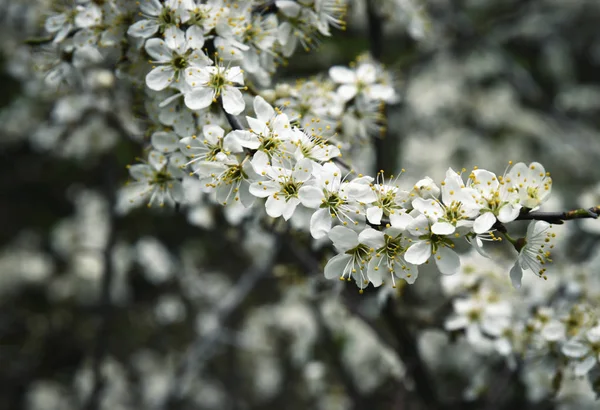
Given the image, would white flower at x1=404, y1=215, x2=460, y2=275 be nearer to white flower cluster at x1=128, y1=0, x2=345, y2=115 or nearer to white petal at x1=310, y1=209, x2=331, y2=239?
white petal at x1=310, y1=209, x2=331, y2=239

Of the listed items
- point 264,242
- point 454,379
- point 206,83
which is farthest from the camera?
point 454,379

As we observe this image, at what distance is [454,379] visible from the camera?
3447mm

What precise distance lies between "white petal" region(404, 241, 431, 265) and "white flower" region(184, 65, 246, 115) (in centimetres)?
55

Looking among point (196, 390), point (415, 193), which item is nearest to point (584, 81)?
point (196, 390)

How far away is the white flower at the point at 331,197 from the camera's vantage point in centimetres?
128

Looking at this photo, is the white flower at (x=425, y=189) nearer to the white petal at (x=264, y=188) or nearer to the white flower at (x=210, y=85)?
the white petal at (x=264, y=188)

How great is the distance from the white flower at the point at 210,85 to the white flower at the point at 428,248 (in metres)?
0.53

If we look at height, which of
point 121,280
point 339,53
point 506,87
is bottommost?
point 121,280

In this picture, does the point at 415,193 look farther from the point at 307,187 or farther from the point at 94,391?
the point at 94,391

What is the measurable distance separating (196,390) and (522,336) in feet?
9.63

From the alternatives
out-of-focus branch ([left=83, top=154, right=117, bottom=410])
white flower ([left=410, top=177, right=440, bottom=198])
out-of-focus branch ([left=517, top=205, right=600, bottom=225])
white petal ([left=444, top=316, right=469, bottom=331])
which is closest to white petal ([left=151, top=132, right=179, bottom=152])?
white flower ([left=410, top=177, right=440, bottom=198])

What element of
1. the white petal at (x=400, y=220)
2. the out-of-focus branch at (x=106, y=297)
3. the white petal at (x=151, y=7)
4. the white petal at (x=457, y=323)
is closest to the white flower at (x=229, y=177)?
the white petal at (x=400, y=220)

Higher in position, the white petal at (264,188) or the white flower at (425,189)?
the white flower at (425,189)

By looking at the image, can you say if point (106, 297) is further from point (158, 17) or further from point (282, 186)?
point (282, 186)
